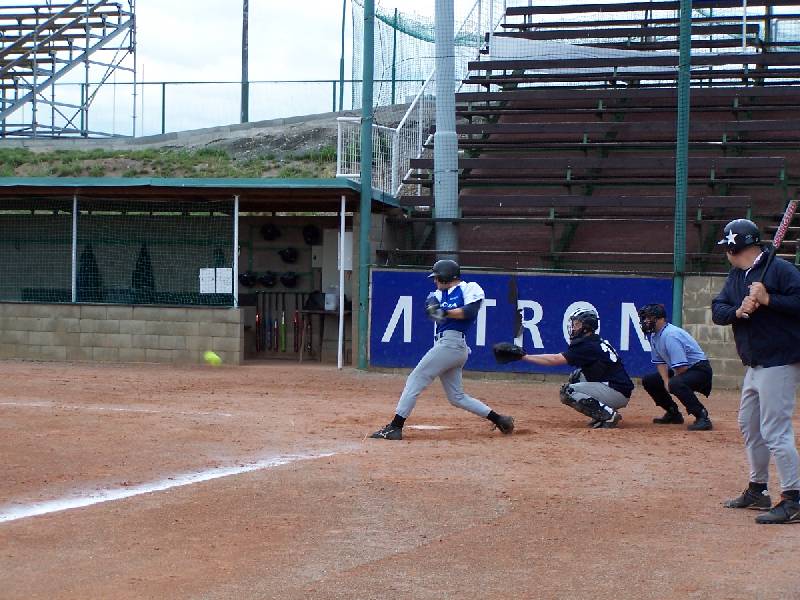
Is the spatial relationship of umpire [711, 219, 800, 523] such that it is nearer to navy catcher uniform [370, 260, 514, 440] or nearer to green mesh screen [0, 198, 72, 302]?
navy catcher uniform [370, 260, 514, 440]

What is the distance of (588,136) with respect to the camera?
23.2m

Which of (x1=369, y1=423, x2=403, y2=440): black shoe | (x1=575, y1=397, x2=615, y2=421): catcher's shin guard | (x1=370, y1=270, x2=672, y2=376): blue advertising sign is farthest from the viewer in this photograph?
(x1=370, y1=270, x2=672, y2=376): blue advertising sign

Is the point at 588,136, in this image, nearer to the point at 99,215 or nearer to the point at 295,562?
the point at 99,215

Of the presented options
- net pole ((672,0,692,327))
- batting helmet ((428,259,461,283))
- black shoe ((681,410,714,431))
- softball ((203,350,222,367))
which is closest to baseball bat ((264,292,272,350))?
softball ((203,350,222,367))

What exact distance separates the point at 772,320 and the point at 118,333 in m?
14.1

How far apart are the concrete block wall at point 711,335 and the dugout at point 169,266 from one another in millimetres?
5376

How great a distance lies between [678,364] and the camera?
1188 centimetres

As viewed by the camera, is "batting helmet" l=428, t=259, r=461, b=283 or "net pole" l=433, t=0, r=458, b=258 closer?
"batting helmet" l=428, t=259, r=461, b=283

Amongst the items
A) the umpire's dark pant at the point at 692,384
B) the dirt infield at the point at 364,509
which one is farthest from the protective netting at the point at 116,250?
the umpire's dark pant at the point at 692,384

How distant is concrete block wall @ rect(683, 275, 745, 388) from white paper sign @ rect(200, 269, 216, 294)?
25.8 feet

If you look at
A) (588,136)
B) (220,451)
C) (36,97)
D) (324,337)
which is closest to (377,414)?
(220,451)

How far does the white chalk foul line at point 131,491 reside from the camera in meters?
7.38

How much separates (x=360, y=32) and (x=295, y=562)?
2217 cm

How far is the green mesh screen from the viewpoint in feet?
69.5
